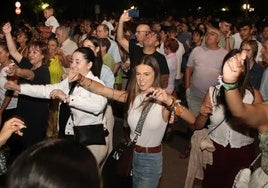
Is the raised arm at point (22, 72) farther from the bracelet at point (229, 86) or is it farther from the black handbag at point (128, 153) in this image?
the bracelet at point (229, 86)

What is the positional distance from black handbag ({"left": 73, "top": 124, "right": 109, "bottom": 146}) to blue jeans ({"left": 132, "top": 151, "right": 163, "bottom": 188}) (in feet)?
1.40

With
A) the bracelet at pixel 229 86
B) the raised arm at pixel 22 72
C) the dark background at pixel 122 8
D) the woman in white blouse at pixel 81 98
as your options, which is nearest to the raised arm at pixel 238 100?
the bracelet at pixel 229 86

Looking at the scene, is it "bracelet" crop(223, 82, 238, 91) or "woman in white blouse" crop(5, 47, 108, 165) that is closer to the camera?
"bracelet" crop(223, 82, 238, 91)

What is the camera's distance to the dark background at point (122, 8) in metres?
→ 40.6

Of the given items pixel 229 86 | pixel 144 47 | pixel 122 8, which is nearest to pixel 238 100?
pixel 229 86

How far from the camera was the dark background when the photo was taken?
4056 centimetres

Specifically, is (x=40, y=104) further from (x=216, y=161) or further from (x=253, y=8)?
(x=253, y=8)

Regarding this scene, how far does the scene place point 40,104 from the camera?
5477 mm

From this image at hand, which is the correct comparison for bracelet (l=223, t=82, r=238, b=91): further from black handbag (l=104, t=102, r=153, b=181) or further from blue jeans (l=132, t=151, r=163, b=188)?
blue jeans (l=132, t=151, r=163, b=188)

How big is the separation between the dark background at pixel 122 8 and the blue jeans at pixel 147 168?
36.2 meters

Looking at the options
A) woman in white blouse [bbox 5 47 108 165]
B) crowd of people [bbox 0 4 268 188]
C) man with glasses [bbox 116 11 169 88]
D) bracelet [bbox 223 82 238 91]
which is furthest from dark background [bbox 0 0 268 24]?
bracelet [bbox 223 82 238 91]

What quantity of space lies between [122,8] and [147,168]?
41012mm

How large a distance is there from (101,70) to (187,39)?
7.75 m

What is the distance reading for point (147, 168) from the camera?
413 cm
